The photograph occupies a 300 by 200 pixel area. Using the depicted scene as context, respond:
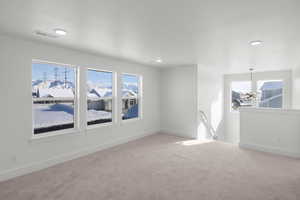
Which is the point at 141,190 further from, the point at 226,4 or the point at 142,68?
the point at 142,68

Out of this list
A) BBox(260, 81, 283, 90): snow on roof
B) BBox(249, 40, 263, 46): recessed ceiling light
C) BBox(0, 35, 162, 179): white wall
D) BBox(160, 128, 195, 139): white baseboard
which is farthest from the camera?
BBox(260, 81, 283, 90): snow on roof

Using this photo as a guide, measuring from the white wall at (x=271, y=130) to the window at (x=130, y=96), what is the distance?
3.12m

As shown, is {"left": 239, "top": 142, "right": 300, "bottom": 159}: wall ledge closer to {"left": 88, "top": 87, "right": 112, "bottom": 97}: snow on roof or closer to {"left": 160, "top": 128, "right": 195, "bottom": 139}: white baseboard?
{"left": 160, "top": 128, "right": 195, "bottom": 139}: white baseboard

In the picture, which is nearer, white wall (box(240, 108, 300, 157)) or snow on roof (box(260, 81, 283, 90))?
white wall (box(240, 108, 300, 157))

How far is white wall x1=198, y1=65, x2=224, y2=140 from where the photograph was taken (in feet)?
18.6

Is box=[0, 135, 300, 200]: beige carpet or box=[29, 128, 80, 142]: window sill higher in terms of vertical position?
box=[29, 128, 80, 142]: window sill

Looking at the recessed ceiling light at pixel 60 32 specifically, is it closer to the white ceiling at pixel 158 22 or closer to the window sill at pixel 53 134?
the white ceiling at pixel 158 22

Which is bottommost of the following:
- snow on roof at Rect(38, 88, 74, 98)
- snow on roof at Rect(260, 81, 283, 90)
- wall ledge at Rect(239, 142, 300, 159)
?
wall ledge at Rect(239, 142, 300, 159)

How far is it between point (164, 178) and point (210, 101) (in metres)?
4.31

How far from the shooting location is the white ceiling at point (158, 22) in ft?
5.80

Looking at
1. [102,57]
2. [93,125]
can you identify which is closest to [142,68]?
[102,57]

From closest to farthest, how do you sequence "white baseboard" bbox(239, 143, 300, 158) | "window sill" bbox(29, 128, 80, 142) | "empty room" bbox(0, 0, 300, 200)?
"empty room" bbox(0, 0, 300, 200) < "window sill" bbox(29, 128, 80, 142) < "white baseboard" bbox(239, 143, 300, 158)

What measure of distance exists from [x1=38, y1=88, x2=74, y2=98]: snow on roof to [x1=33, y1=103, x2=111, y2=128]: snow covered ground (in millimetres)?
202

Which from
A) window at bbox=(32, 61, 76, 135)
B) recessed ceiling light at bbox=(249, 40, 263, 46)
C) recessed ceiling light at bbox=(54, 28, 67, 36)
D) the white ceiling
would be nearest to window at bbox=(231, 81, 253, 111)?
the white ceiling
